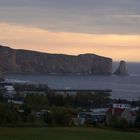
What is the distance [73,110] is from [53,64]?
11158 cm

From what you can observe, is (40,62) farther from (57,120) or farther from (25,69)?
(57,120)

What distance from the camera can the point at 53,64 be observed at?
147750 mm

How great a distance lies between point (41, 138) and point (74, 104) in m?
35.8

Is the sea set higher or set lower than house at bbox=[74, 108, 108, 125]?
higher

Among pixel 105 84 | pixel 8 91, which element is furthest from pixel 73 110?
pixel 105 84

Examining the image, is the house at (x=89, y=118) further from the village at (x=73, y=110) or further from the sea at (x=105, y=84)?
the sea at (x=105, y=84)

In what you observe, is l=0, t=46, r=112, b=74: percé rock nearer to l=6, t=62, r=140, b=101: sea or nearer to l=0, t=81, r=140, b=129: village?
l=6, t=62, r=140, b=101: sea

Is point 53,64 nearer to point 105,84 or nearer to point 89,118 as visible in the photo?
point 105,84

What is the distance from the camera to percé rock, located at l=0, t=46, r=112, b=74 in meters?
142

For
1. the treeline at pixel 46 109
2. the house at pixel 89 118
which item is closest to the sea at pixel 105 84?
the treeline at pixel 46 109

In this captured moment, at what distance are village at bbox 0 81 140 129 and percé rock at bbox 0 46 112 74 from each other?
63444 mm

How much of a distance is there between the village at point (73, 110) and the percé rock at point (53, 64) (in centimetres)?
6344

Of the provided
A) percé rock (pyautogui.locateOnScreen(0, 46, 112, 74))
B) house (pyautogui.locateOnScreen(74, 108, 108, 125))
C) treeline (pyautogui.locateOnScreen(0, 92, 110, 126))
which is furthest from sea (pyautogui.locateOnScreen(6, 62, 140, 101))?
house (pyautogui.locateOnScreen(74, 108, 108, 125))

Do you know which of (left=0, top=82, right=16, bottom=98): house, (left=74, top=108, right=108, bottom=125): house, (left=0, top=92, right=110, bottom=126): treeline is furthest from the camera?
(left=0, top=82, right=16, bottom=98): house
